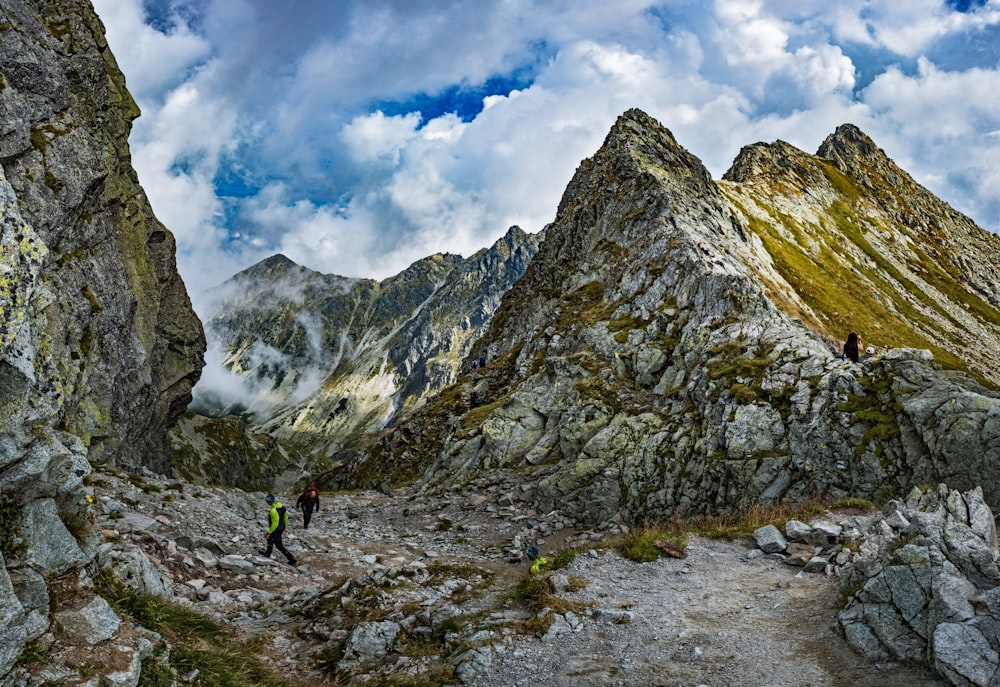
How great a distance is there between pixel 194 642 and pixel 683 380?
1131 inches

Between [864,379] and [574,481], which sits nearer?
[864,379]

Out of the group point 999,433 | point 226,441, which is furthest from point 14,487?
point 226,441

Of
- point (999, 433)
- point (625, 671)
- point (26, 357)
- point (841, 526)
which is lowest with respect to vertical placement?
point (625, 671)

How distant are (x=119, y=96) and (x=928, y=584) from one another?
197 ft

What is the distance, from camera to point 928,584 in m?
9.60

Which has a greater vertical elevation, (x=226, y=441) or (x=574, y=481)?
(x=226, y=441)

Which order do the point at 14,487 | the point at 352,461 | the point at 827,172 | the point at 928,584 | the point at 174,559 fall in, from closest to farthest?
1. the point at 14,487
2. the point at 928,584
3. the point at 174,559
4. the point at 352,461
5. the point at 827,172

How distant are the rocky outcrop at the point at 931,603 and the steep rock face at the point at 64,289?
529 inches

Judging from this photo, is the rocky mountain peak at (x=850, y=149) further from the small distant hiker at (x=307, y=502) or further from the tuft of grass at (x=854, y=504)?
the small distant hiker at (x=307, y=502)

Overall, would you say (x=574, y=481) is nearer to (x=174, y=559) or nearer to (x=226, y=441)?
(x=174, y=559)

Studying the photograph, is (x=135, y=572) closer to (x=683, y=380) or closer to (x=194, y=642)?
(x=194, y=642)

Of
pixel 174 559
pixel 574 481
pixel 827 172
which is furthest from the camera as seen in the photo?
pixel 827 172

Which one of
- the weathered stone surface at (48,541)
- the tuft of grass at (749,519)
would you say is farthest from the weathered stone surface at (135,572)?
the tuft of grass at (749,519)

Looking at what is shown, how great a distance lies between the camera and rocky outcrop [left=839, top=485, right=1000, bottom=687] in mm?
8242
